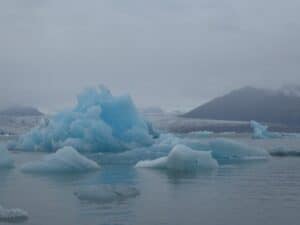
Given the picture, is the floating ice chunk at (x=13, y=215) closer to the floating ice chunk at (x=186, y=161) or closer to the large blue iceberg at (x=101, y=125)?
the floating ice chunk at (x=186, y=161)

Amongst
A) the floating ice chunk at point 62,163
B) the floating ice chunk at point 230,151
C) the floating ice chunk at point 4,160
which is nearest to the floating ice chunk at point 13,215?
the floating ice chunk at point 62,163

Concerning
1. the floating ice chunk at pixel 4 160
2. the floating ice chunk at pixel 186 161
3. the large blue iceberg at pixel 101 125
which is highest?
the large blue iceberg at pixel 101 125

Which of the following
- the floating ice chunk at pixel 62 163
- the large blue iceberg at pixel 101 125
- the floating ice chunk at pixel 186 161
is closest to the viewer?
the floating ice chunk at pixel 62 163

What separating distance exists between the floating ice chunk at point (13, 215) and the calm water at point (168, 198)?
227mm

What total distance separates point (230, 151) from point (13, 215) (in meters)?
15.2

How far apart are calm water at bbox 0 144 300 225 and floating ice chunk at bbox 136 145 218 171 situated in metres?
0.81

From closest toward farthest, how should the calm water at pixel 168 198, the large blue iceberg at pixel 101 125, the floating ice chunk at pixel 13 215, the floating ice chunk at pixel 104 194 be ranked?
the floating ice chunk at pixel 13 215, the calm water at pixel 168 198, the floating ice chunk at pixel 104 194, the large blue iceberg at pixel 101 125

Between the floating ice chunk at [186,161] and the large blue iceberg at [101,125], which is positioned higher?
the large blue iceberg at [101,125]

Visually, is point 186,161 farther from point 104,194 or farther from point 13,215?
point 13,215

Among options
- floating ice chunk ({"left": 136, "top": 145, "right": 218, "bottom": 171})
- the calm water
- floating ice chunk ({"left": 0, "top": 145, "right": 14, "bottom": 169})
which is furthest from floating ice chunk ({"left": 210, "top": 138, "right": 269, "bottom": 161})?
floating ice chunk ({"left": 0, "top": 145, "right": 14, "bottom": 169})

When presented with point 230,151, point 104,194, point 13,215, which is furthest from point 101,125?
point 13,215

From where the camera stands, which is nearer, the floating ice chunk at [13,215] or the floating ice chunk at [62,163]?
the floating ice chunk at [13,215]

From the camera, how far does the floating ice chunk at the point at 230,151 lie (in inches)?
941

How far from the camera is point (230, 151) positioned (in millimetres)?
24203
